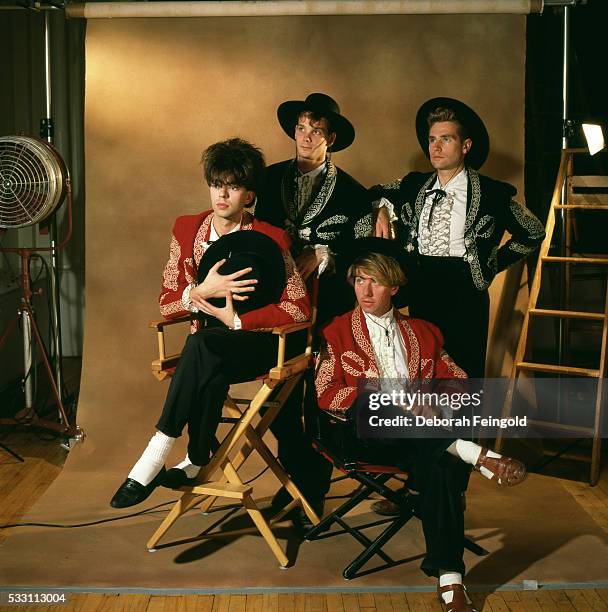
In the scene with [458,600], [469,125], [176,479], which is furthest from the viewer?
[469,125]

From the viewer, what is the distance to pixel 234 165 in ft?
11.2

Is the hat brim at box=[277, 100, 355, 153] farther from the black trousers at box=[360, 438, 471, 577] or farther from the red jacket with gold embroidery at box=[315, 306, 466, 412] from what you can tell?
the black trousers at box=[360, 438, 471, 577]

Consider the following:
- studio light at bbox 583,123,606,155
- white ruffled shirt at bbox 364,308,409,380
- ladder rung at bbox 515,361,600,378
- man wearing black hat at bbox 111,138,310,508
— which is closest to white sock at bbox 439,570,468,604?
white ruffled shirt at bbox 364,308,409,380

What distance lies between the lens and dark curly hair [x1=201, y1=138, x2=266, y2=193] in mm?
3400

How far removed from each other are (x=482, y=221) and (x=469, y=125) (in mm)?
408

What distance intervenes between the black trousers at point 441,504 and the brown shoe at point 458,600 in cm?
6

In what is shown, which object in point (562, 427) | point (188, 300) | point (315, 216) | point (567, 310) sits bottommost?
point (562, 427)

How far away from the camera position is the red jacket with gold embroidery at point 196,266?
348cm

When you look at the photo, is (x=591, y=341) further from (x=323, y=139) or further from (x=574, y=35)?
(x=323, y=139)

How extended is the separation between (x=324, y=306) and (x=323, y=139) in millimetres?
725

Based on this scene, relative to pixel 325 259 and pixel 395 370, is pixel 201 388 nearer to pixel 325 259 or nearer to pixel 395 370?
pixel 395 370

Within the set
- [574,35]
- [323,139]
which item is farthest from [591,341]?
[323,139]

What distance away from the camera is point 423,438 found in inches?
122

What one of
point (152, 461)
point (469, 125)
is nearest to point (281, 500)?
point (152, 461)
